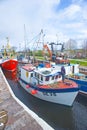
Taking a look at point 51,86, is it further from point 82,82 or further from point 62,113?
point 82,82

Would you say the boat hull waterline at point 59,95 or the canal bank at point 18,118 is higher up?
the canal bank at point 18,118

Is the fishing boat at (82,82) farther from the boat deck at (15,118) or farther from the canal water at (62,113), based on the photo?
the boat deck at (15,118)

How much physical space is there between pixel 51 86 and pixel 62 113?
2729 millimetres

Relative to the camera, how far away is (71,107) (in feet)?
54.8

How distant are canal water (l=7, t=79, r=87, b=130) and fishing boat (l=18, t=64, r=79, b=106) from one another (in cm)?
54

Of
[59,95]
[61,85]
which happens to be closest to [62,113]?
[59,95]

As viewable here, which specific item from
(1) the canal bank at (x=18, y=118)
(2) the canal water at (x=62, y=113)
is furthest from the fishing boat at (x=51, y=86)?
(1) the canal bank at (x=18, y=118)

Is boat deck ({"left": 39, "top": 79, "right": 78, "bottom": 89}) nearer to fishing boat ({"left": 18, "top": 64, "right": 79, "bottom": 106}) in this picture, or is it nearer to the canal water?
fishing boat ({"left": 18, "top": 64, "right": 79, "bottom": 106})

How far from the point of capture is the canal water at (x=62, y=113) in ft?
44.9

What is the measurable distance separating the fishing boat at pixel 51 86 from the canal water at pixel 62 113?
545 millimetres

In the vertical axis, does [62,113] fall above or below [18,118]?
below

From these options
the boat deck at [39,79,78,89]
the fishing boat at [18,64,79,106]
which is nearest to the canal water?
the fishing boat at [18,64,79,106]

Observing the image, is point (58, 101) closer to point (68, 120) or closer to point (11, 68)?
point (68, 120)

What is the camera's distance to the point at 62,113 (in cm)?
1571
